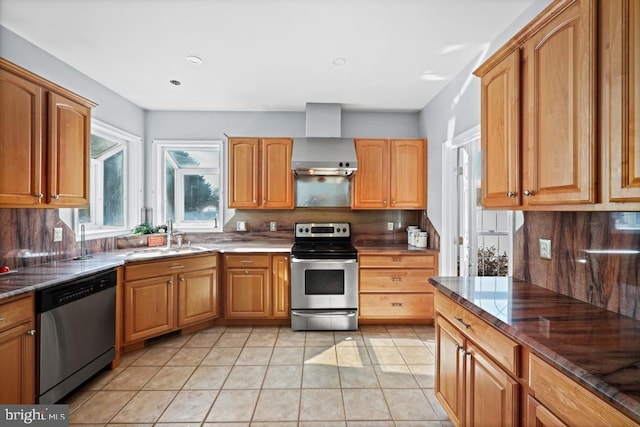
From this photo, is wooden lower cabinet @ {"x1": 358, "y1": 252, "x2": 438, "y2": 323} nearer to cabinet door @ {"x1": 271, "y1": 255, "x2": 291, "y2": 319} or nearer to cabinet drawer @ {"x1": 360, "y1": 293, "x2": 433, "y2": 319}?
cabinet drawer @ {"x1": 360, "y1": 293, "x2": 433, "y2": 319}

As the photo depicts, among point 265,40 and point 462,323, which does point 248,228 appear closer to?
point 265,40

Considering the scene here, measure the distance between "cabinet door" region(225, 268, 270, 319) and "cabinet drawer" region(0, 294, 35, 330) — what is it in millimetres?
1784

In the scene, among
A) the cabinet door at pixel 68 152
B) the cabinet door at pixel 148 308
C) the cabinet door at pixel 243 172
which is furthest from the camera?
the cabinet door at pixel 243 172

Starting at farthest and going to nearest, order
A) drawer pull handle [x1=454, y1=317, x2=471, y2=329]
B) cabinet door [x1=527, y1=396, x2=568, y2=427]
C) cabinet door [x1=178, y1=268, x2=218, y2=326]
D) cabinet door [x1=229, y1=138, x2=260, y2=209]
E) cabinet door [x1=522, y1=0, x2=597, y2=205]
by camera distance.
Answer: cabinet door [x1=229, y1=138, x2=260, y2=209]
cabinet door [x1=178, y1=268, x2=218, y2=326]
drawer pull handle [x1=454, y1=317, x2=471, y2=329]
cabinet door [x1=522, y1=0, x2=597, y2=205]
cabinet door [x1=527, y1=396, x2=568, y2=427]

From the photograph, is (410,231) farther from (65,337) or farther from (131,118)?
(131,118)

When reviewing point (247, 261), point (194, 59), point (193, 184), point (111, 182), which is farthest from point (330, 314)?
point (111, 182)

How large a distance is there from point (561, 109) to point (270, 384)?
2431 mm

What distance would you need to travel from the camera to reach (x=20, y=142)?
1.88 meters

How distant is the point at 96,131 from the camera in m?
3.13

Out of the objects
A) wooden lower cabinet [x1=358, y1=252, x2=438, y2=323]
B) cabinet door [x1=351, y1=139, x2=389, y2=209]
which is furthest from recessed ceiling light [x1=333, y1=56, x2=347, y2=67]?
wooden lower cabinet [x1=358, y1=252, x2=438, y2=323]

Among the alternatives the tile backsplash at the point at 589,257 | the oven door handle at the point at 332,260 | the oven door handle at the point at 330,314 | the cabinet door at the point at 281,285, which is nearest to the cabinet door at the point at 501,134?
the tile backsplash at the point at 589,257

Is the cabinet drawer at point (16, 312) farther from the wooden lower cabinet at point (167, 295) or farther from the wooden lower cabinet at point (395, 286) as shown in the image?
the wooden lower cabinet at point (395, 286)

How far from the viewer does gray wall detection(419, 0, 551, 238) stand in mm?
2197

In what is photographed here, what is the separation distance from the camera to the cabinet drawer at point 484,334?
1146 mm
